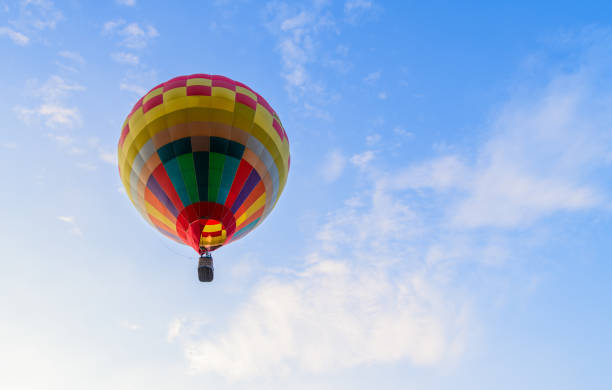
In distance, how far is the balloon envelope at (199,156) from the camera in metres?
11.7

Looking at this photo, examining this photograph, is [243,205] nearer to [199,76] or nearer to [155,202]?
[155,202]

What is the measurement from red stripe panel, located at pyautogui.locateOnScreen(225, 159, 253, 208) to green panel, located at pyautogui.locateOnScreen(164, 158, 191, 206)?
1.26 metres

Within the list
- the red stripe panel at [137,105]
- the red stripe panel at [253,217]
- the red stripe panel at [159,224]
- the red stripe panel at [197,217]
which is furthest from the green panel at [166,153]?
the red stripe panel at [253,217]

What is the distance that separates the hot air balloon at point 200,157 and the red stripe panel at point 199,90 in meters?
0.03

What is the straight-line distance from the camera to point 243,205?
12.5 m

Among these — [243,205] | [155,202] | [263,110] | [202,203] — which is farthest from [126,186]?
[263,110]

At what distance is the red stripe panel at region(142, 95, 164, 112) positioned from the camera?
1216cm

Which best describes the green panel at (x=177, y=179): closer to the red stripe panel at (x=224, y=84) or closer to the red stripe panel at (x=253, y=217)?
the red stripe panel at (x=253, y=217)

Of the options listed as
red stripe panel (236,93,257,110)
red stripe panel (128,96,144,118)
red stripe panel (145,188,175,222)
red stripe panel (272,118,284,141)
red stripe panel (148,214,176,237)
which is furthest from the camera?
red stripe panel (272,118,284,141)

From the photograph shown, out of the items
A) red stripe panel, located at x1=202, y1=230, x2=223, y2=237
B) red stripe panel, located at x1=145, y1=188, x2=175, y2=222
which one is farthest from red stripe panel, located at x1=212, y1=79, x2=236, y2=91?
red stripe panel, located at x1=202, y1=230, x2=223, y2=237

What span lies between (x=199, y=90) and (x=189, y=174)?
2.81 metres

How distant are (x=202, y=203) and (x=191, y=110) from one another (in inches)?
116

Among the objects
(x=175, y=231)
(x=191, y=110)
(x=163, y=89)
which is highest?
(x=163, y=89)

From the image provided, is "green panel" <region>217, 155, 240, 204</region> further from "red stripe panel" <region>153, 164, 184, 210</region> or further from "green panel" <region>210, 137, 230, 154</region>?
"red stripe panel" <region>153, 164, 184, 210</region>
